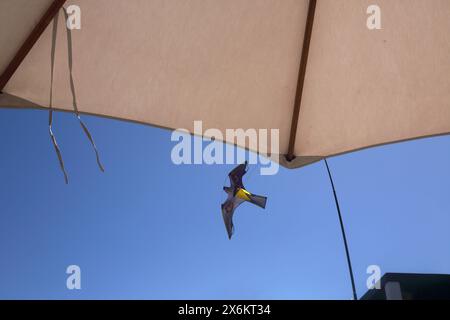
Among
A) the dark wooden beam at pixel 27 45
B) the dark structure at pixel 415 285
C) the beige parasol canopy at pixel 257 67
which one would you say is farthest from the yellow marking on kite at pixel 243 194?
the dark structure at pixel 415 285

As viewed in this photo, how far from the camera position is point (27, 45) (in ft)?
5.72

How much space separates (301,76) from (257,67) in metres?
0.25

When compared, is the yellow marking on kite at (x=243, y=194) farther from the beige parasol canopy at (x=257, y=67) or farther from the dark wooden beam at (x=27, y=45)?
the dark wooden beam at (x=27, y=45)

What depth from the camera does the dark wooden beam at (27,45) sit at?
1.71 metres

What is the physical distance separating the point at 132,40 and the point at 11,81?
602 millimetres

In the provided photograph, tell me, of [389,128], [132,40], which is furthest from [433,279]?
[132,40]

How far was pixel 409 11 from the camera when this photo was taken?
188cm

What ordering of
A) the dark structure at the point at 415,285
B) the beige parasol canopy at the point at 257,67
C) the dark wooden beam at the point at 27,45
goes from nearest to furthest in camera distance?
the dark wooden beam at the point at 27,45
the beige parasol canopy at the point at 257,67
the dark structure at the point at 415,285

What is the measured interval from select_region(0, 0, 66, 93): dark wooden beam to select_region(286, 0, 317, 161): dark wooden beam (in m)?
1.17

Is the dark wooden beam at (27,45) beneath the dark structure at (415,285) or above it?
above

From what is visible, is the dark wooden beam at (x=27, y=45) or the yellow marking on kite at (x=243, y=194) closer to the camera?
the dark wooden beam at (x=27, y=45)

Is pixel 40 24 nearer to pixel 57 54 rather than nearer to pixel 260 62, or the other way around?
pixel 57 54

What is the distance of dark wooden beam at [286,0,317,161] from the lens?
6.24 feet

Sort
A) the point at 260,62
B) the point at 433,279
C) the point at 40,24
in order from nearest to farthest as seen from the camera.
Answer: the point at 40,24, the point at 260,62, the point at 433,279
